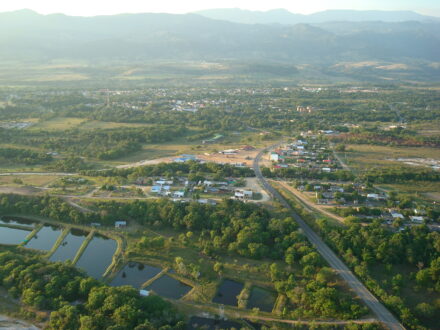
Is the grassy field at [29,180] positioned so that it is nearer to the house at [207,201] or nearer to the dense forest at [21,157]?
the dense forest at [21,157]

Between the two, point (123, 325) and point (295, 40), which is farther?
point (295, 40)

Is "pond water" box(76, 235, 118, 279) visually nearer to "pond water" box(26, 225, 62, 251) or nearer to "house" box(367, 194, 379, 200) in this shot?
"pond water" box(26, 225, 62, 251)

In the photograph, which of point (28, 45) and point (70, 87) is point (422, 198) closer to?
point (70, 87)

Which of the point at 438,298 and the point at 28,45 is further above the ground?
the point at 28,45

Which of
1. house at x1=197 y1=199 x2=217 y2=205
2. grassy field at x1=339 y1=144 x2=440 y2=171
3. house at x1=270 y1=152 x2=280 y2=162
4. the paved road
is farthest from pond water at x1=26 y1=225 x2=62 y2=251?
grassy field at x1=339 y1=144 x2=440 y2=171

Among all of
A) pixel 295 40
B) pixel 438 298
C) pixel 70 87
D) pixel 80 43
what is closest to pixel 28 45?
pixel 80 43

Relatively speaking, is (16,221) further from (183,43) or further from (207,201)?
(183,43)

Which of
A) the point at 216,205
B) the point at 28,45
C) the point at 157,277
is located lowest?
the point at 157,277
